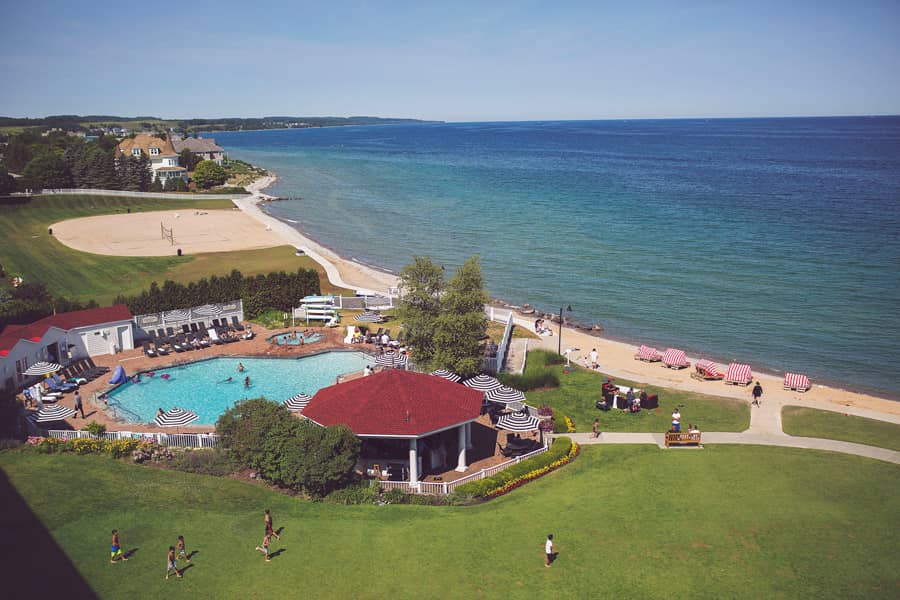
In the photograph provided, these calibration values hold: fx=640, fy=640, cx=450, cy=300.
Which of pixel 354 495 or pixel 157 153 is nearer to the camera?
pixel 354 495

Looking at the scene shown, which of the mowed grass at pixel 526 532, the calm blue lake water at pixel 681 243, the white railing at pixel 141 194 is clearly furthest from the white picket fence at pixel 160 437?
the white railing at pixel 141 194

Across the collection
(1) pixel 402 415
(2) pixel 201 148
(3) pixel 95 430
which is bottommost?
(3) pixel 95 430

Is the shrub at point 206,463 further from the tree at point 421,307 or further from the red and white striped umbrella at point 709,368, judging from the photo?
the red and white striped umbrella at point 709,368

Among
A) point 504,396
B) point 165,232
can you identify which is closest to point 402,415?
point 504,396

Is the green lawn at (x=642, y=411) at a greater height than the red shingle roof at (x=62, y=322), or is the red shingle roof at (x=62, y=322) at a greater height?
the red shingle roof at (x=62, y=322)

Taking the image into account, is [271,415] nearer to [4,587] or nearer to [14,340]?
[4,587]

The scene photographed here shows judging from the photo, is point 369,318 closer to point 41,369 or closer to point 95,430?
point 41,369
